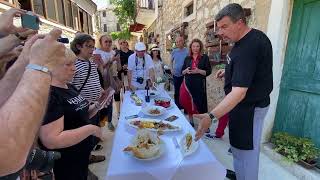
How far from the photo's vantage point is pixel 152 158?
1.58 meters

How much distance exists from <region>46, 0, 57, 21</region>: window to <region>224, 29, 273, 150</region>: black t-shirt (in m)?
8.81

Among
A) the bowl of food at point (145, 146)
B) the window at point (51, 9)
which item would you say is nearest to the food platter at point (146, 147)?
the bowl of food at point (145, 146)

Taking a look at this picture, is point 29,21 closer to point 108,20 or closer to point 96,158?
point 96,158

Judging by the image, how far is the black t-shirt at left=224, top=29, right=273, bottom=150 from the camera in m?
1.79

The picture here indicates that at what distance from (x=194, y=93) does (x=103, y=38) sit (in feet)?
6.17

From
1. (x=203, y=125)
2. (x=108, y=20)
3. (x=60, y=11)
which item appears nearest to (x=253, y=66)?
(x=203, y=125)

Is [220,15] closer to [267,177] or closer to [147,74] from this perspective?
[267,177]

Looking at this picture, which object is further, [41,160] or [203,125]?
[203,125]

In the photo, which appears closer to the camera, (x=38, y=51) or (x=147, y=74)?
(x=38, y=51)

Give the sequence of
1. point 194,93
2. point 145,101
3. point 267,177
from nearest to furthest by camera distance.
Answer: point 267,177 → point 145,101 → point 194,93

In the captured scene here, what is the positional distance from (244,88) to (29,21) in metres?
1.41

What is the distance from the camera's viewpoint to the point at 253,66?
179 centimetres

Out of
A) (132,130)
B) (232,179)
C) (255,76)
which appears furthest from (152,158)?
(232,179)

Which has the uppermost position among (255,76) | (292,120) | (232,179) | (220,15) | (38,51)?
(220,15)
